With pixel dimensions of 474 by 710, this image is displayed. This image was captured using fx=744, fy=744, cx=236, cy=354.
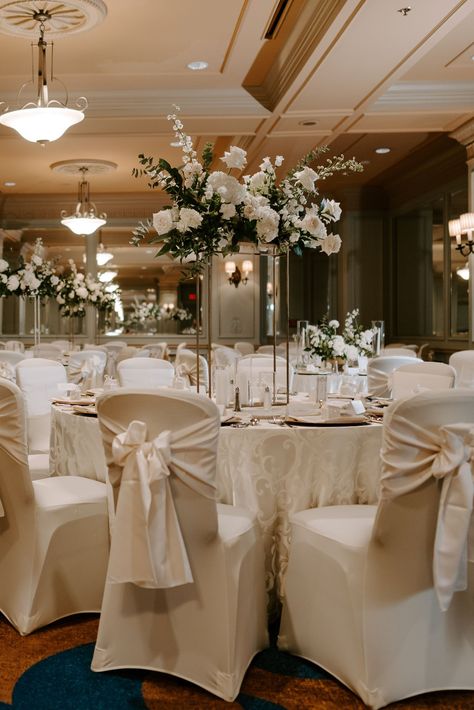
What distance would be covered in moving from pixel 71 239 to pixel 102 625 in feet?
34.7

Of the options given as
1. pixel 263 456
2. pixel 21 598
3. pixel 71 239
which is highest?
pixel 71 239

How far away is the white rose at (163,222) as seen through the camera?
121 inches

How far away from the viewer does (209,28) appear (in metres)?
5.77

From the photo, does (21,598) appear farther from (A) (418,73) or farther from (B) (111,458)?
(A) (418,73)

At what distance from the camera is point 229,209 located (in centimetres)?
305

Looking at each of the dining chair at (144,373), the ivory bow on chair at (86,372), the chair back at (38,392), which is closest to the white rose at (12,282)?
the ivory bow on chair at (86,372)

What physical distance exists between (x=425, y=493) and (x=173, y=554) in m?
0.76

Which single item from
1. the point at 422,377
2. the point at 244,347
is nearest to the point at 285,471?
the point at 422,377

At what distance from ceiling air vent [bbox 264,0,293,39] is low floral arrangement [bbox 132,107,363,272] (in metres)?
2.74

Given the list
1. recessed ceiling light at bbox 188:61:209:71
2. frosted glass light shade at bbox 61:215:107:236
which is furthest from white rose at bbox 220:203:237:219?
frosted glass light shade at bbox 61:215:107:236

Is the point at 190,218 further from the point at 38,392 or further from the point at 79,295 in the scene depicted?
the point at 79,295

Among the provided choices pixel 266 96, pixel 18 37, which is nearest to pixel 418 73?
pixel 266 96

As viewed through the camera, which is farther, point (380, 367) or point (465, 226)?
point (465, 226)

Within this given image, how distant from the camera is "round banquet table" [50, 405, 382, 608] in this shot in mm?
2670
